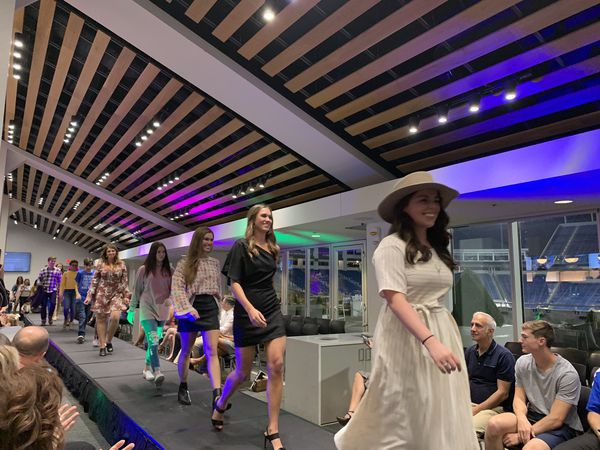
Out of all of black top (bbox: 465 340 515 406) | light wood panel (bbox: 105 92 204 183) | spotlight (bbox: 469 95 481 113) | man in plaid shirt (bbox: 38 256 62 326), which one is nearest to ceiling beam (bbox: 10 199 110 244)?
light wood panel (bbox: 105 92 204 183)

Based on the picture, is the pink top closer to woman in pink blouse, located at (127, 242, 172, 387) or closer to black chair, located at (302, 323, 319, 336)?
woman in pink blouse, located at (127, 242, 172, 387)

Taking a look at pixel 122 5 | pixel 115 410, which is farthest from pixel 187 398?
pixel 122 5

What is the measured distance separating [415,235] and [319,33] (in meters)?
3.41

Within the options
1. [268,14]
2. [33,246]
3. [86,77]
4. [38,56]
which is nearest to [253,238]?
[268,14]

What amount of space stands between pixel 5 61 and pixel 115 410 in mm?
2593

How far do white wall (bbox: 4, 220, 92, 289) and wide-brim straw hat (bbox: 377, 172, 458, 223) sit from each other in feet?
79.6

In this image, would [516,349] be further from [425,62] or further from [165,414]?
[165,414]

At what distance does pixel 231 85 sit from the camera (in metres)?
5.56

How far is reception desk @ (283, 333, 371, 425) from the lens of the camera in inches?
179

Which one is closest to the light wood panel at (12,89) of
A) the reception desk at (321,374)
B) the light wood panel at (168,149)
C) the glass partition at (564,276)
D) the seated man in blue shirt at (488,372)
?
the light wood panel at (168,149)

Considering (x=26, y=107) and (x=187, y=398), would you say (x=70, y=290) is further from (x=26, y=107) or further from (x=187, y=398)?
(x=187, y=398)

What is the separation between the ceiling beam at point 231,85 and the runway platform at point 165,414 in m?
3.33

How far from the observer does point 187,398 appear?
10.9ft

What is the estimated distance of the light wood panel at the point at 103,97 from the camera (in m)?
6.00
